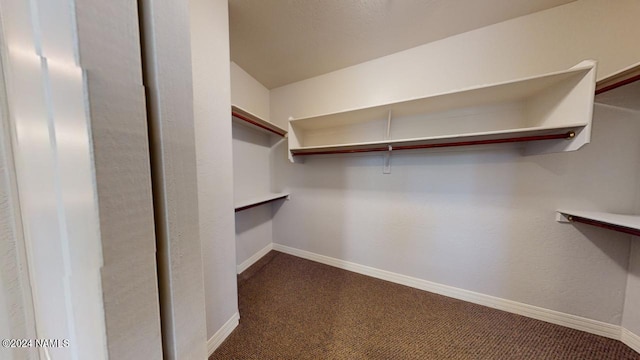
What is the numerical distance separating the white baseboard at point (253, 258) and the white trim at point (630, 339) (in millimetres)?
2742

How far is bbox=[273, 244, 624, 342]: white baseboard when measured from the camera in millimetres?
1198

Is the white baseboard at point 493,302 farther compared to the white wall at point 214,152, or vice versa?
the white baseboard at point 493,302

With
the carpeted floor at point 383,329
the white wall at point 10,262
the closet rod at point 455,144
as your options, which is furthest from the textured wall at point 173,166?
the closet rod at point 455,144

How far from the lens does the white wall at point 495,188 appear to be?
114cm

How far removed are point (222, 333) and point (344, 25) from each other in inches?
89.7

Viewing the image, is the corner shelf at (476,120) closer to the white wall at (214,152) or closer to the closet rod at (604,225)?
the closet rod at (604,225)

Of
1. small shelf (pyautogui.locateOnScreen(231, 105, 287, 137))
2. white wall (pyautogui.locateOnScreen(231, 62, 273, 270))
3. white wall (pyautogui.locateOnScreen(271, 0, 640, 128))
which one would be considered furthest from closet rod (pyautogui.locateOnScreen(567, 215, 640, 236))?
white wall (pyautogui.locateOnScreen(231, 62, 273, 270))

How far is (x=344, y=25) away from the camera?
52.9 inches

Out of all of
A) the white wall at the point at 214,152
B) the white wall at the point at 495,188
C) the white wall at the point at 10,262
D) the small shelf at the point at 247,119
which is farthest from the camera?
the small shelf at the point at 247,119

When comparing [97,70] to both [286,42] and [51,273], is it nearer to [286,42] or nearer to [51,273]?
[51,273]

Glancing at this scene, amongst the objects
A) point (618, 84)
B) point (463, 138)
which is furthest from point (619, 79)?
point (463, 138)

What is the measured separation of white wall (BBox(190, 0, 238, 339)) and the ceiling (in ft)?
1.00

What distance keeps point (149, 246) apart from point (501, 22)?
87.0 inches

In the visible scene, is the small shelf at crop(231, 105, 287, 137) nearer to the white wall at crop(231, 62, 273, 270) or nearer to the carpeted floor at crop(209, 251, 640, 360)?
the white wall at crop(231, 62, 273, 270)
